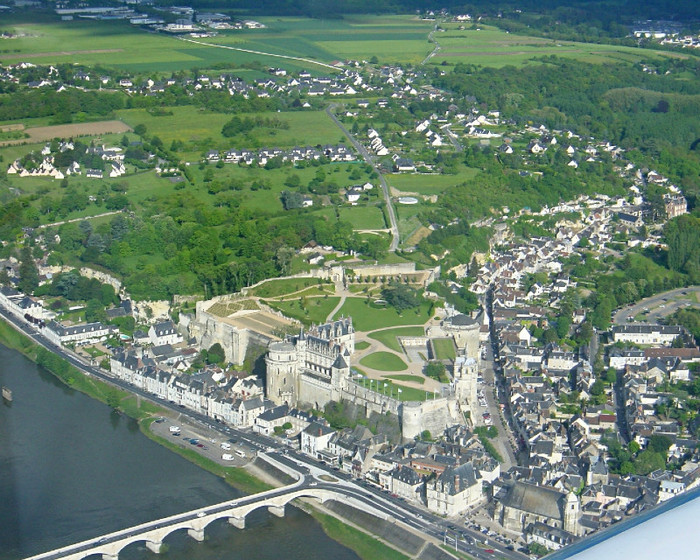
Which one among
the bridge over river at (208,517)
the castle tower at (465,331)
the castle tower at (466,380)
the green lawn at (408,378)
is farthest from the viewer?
the castle tower at (465,331)

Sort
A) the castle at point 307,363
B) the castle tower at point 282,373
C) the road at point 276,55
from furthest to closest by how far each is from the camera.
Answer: the road at point 276,55 → the castle tower at point 282,373 → the castle at point 307,363

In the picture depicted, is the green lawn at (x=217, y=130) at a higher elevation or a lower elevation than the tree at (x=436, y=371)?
higher

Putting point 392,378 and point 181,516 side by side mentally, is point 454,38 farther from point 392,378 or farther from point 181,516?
point 181,516

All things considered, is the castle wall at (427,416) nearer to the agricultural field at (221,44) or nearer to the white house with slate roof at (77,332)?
the white house with slate roof at (77,332)

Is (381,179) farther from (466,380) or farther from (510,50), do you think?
(510,50)

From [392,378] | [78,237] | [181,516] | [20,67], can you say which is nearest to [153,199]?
[78,237]

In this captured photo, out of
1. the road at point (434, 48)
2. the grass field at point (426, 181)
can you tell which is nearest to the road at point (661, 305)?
the grass field at point (426, 181)

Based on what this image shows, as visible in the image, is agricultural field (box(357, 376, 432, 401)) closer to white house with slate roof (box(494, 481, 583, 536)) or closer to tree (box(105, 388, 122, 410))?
white house with slate roof (box(494, 481, 583, 536))
